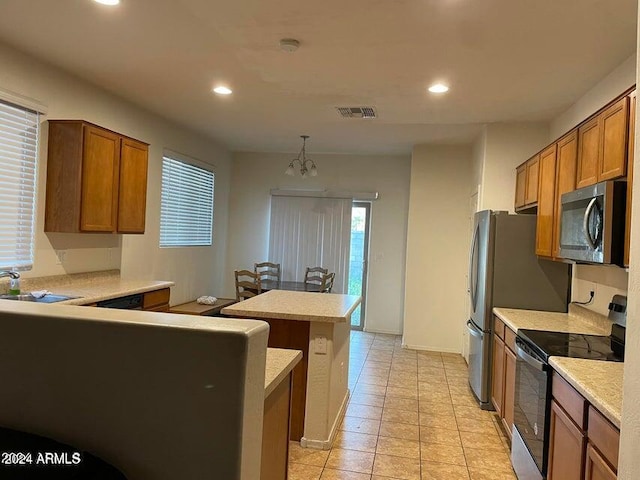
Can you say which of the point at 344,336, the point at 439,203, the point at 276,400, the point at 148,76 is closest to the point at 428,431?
the point at 344,336

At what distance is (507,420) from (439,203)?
3.11 m

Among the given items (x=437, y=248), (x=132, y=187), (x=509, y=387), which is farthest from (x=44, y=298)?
(x=437, y=248)

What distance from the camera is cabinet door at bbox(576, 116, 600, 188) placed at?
253 centimetres

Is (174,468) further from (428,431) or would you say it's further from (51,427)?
(428,431)

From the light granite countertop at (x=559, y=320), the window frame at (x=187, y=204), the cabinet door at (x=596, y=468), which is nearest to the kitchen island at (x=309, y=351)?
the light granite countertop at (x=559, y=320)

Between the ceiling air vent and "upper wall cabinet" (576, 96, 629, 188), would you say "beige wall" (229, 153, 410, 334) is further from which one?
"upper wall cabinet" (576, 96, 629, 188)

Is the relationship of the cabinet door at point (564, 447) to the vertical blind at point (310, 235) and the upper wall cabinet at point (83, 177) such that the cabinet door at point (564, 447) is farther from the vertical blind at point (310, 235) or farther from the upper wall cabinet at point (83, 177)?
the vertical blind at point (310, 235)

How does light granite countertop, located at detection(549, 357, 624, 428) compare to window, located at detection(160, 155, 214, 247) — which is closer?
light granite countertop, located at detection(549, 357, 624, 428)

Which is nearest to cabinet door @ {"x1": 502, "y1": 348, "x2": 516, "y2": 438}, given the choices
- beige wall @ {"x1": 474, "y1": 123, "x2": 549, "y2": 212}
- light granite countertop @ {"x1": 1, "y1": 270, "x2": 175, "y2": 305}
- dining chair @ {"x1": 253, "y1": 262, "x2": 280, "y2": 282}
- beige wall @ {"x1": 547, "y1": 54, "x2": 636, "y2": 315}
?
beige wall @ {"x1": 547, "y1": 54, "x2": 636, "y2": 315}

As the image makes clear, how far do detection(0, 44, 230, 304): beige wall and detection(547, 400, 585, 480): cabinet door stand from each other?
140 inches

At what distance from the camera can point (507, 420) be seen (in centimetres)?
316

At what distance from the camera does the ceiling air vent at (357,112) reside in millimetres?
4144

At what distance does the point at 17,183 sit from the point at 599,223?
373 cm

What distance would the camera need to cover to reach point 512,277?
3.74 m
